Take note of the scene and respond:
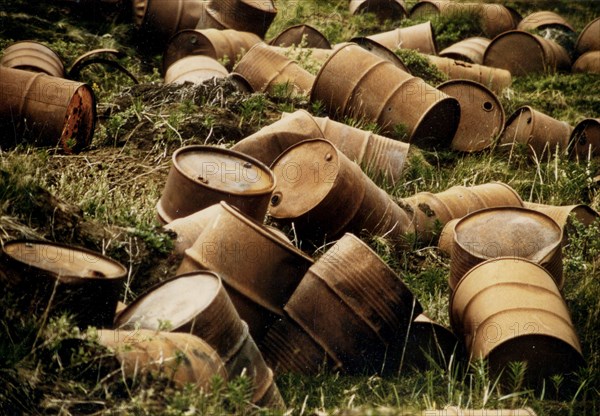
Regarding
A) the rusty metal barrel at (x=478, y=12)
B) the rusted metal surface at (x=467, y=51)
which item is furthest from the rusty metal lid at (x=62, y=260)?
the rusty metal barrel at (x=478, y=12)

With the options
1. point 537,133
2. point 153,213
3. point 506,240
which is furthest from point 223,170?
point 537,133

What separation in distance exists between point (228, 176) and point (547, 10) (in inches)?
315

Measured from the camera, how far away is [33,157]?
481 centimetres

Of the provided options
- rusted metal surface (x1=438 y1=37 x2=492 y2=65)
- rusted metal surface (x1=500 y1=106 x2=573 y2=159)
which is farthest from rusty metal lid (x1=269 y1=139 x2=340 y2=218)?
rusted metal surface (x1=438 y1=37 x2=492 y2=65)

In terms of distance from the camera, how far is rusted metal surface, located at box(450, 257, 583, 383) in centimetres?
A: 365

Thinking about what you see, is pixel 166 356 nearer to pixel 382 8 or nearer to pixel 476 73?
pixel 476 73

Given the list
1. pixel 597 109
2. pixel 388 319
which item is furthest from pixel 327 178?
pixel 597 109

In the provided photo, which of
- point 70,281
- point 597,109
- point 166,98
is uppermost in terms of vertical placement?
point 70,281

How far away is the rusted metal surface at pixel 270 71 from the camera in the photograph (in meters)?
6.59

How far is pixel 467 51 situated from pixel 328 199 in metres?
4.61

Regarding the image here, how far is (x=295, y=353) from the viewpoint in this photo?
12.1ft

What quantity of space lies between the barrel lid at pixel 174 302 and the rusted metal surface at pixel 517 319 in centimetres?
130

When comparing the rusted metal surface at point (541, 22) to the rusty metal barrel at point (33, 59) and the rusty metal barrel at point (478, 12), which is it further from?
the rusty metal barrel at point (33, 59)

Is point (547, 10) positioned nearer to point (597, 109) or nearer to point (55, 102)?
point (597, 109)
